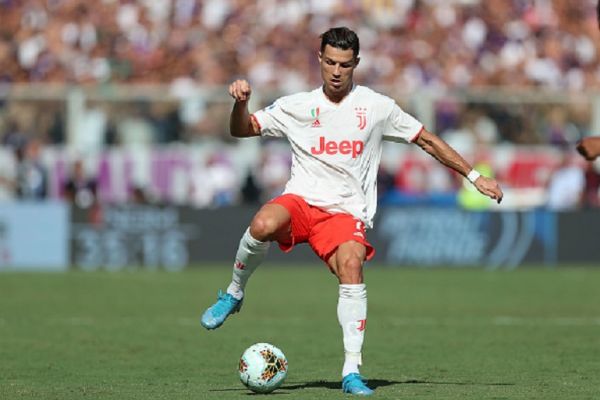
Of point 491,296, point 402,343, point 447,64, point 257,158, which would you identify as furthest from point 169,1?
point 402,343

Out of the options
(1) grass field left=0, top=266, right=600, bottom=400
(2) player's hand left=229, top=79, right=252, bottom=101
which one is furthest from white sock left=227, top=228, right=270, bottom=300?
(2) player's hand left=229, top=79, right=252, bottom=101

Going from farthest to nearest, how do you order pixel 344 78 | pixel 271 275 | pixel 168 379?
pixel 271 275, pixel 168 379, pixel 344 78

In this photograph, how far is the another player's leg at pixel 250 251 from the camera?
344 inches

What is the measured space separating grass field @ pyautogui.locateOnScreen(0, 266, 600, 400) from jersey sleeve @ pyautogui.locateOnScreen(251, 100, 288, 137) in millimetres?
1759

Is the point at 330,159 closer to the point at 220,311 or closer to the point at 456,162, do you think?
the point at 456,162

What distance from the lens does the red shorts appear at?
28.7 feet

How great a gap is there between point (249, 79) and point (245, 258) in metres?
17.2

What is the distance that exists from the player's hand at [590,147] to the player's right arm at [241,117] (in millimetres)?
2271

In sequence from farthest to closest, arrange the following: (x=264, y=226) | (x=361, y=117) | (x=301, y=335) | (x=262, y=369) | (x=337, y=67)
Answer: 1. (x=301, y=335)
2. (x=361, y=117)
3. (x=264, y=226)
4. (x=337, y=67)
5. (x=262, y=369)

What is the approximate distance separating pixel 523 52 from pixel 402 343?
1668cm

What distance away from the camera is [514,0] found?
28.5 meters

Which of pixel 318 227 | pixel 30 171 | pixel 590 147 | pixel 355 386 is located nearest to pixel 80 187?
pixel 30 171

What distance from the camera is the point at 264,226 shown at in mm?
8742

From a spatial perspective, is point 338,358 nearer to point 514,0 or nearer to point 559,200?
point 559,200
